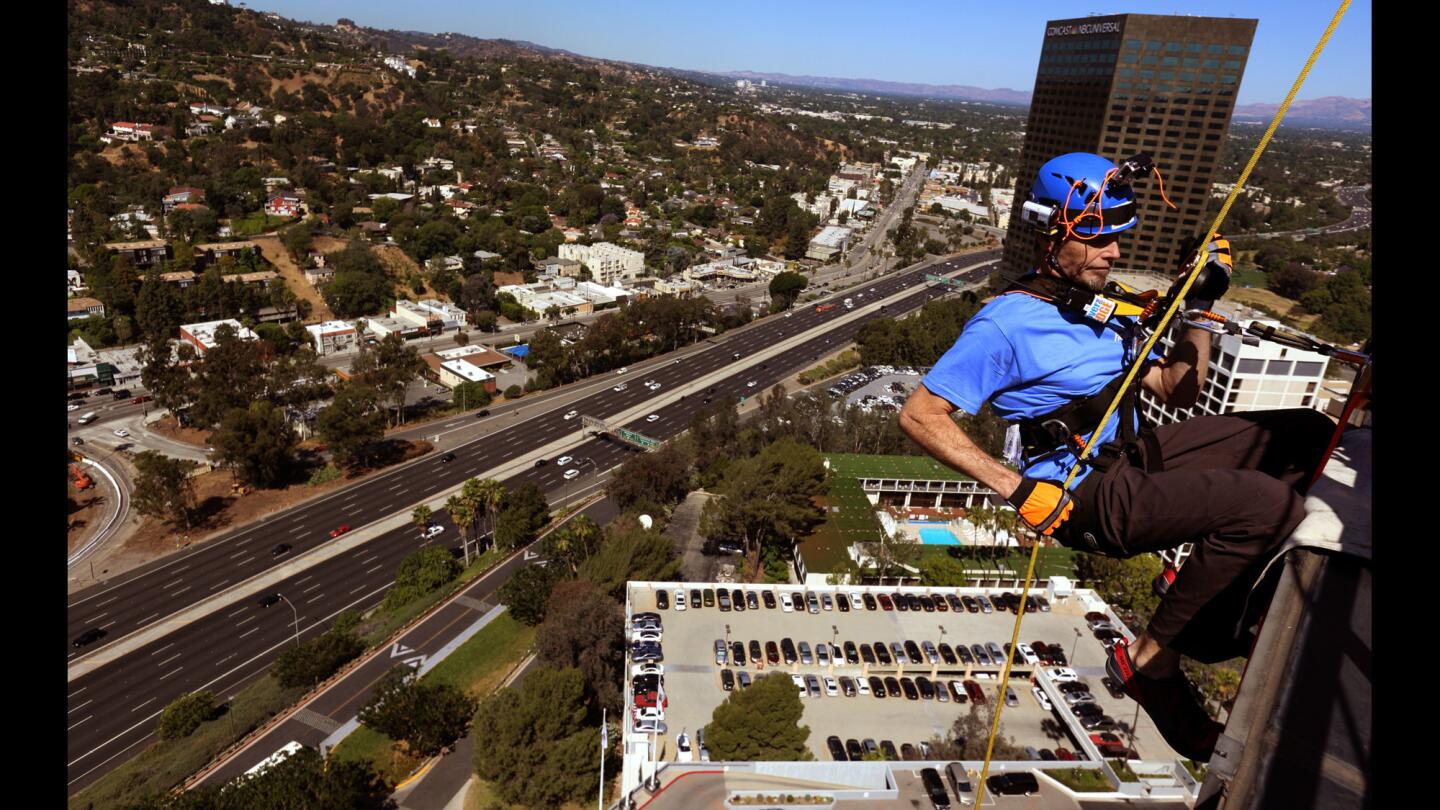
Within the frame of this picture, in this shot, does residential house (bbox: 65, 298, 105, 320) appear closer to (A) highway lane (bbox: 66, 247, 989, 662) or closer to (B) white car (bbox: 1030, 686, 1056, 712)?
(A) highway lane (bbox: 66, 247, 989, 662)

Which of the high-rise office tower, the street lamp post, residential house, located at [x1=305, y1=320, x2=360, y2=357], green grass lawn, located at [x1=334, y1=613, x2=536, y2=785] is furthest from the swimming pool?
residential house, located at [x1=305, y1=320, x2=360, y2=357]

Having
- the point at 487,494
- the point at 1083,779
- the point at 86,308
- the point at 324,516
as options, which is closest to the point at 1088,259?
the point at 1083,779

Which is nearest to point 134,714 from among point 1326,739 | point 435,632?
point 435,632

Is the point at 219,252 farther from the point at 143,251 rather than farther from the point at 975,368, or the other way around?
the point at 975,368

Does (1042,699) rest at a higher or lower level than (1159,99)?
lower
